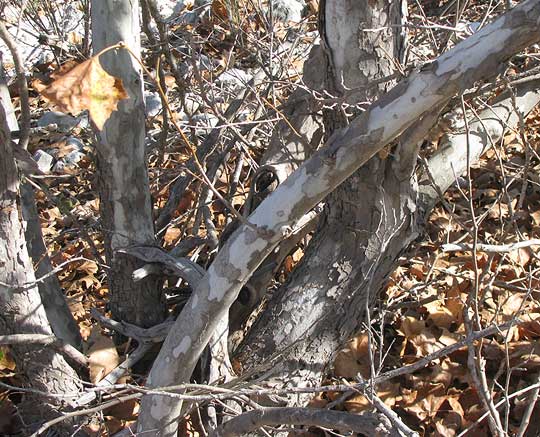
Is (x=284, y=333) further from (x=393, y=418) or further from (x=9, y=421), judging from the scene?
(x=9, y=421)

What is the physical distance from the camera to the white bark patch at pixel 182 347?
2.22 m

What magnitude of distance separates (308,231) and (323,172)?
1371 mm

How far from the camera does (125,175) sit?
8.79 feet

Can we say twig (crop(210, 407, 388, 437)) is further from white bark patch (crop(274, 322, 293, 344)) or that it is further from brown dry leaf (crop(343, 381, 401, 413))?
brown dry leaf (crop(343, 381, 401, 413))

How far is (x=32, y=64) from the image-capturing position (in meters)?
5.25

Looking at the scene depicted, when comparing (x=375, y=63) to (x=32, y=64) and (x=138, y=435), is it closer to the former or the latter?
(x=138, y=435)

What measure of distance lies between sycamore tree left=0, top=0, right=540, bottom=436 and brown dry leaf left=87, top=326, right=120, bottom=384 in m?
0.06

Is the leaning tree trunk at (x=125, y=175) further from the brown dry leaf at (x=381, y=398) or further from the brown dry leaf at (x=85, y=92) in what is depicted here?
the brown dry leaf at (x=381, y=398)

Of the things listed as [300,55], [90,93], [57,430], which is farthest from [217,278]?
[300,55]

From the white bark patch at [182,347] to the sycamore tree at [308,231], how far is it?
0.01m

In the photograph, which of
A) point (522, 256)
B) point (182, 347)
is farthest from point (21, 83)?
point (522, 256)

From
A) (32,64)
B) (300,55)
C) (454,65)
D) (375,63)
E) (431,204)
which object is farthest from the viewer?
(32,64)

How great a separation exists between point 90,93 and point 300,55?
310 centimetres

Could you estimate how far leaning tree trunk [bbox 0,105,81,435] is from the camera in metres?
2.38
